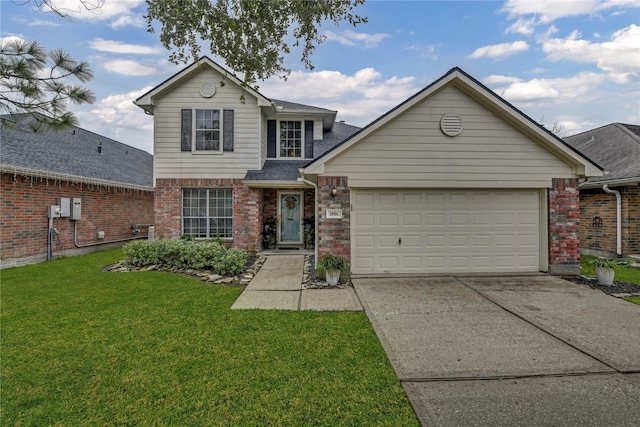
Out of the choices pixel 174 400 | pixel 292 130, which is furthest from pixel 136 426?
pixel 292 130

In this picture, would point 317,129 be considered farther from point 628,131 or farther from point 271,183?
point 628,131

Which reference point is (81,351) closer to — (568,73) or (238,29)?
(238,29)

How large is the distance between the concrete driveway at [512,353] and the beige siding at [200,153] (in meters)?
7.06

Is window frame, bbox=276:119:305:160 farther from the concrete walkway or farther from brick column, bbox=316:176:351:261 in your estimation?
the concrete walkway

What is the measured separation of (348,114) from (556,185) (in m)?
16.0

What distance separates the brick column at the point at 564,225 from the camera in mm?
7508

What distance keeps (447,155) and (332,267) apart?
13.3 ft

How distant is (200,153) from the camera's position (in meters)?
10.7

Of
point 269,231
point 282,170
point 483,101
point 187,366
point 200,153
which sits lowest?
point 187,366

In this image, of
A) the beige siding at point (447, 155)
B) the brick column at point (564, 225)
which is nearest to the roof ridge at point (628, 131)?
the brick column at point (564, 225)

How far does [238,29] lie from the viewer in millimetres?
4871

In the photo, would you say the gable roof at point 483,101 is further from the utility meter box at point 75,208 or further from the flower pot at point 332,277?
the utility meter box at point 75,208

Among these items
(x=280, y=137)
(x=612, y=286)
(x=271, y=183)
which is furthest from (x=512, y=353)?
(x=280, y=137)

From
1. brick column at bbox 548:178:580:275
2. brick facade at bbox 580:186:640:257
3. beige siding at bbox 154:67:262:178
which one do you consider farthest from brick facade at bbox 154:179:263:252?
brick facade at bbox 580:186:640:257
